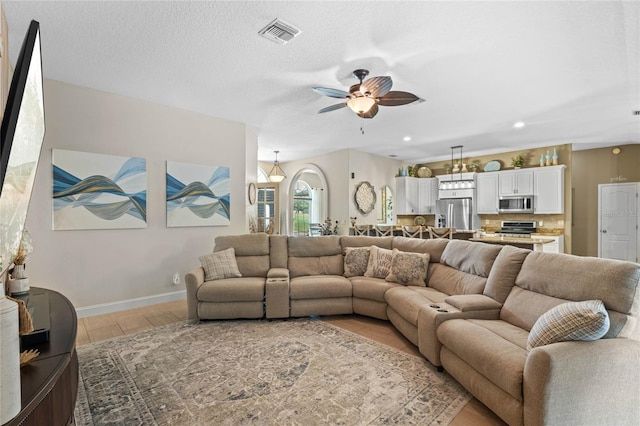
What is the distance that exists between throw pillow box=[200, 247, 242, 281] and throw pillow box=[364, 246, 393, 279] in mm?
1671

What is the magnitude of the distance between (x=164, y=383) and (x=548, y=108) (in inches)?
216

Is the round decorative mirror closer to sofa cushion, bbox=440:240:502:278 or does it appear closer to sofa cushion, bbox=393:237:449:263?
sofa cushion, bbox=393:237:449:263

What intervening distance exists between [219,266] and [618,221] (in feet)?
25.1

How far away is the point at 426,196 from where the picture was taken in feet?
27.3

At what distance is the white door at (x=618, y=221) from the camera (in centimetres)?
608

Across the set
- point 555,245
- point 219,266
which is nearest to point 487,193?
point 555,245

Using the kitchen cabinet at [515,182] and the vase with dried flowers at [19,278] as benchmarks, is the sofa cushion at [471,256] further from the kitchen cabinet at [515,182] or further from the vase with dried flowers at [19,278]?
the kitchen cabinet at [515,182]

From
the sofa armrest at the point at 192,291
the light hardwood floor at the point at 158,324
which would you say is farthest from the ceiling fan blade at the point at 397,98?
the sofa armrest at the point at 192,291

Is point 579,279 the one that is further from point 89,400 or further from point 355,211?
point 355,211

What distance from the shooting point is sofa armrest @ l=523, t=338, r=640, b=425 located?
5.20ft

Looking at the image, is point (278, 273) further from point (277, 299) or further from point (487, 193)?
point (487, 193)

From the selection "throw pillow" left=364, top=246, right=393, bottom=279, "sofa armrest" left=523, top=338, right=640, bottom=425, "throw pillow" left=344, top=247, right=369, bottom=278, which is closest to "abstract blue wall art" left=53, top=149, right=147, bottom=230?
"throw pillow" left=344, top=247, right=369, bottom=278

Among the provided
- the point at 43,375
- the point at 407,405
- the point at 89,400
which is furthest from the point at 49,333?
the point at 407,405

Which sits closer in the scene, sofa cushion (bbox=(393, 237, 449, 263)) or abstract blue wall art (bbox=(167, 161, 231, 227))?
sofa cushion (bbox=(393, 237, 449, 263))
